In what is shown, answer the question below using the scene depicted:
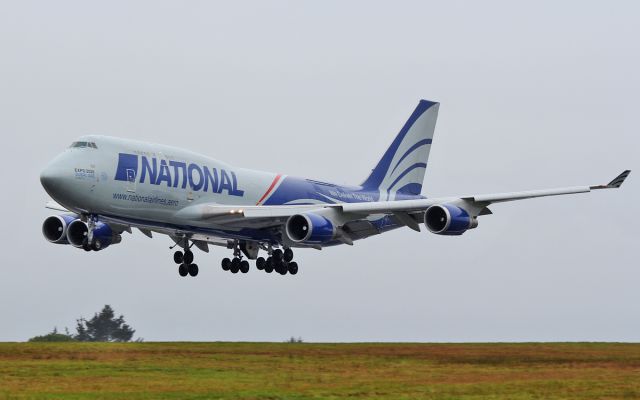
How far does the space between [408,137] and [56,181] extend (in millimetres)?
28468

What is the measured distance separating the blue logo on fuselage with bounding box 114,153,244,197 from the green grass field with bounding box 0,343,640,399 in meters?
9.14

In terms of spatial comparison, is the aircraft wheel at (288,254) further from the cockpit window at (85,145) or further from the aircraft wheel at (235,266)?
the cockpit window at (85,145)

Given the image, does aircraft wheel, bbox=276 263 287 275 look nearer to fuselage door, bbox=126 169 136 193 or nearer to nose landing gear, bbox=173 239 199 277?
nose landing gear, bbox=173 239 199 277

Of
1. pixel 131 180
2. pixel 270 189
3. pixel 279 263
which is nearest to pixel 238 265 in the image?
pixel 279 263

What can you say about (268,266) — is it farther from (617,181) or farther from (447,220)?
(617,181)

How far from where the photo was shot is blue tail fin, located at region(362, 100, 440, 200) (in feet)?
242

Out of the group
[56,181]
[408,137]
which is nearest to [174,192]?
[56,181]

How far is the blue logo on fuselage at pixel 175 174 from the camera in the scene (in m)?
57.0

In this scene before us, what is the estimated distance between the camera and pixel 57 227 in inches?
2537

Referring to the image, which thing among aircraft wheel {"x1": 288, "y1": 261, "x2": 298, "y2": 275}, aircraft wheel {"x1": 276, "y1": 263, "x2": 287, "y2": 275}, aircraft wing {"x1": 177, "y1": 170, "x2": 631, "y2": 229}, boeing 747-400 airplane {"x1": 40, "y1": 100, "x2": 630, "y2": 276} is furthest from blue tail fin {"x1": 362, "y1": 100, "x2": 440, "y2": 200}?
aircraft wing {"x1": 177, "y1": 170, "x2": 631, "y2": 229}

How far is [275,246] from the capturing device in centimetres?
6712

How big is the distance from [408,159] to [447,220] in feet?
59.2

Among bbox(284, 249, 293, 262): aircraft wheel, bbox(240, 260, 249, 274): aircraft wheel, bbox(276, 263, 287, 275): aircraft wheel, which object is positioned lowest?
bbox(276, 263, 287, 275): aircraft wheel

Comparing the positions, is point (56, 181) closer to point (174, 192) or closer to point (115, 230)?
point (174, 192)
